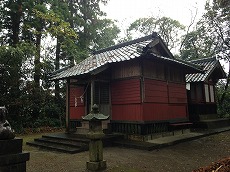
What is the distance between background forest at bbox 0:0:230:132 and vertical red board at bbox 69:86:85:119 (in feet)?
15.0

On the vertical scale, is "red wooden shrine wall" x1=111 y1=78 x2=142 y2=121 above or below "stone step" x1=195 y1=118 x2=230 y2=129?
above

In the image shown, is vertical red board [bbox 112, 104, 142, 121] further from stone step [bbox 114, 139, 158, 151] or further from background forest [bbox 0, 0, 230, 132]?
background forest [bbox 0, 0, 230, 132]

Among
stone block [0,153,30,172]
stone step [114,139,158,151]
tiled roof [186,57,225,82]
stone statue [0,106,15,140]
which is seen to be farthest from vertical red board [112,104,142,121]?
tiled roof [186,57,225,82]

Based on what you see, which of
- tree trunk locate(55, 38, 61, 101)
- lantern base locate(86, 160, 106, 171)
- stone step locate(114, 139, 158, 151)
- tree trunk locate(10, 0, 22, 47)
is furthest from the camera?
tree trunk locate(55, 38, 61, 101)

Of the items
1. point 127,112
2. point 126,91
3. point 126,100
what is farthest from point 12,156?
point 126,91

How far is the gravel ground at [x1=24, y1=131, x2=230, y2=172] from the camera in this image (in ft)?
21.2

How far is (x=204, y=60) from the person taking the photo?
1944 centimetres

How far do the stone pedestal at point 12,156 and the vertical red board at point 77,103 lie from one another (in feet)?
28.4

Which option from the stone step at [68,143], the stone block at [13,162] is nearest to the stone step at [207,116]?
the stone step at [68,143]

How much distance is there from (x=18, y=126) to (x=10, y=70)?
13.9ft

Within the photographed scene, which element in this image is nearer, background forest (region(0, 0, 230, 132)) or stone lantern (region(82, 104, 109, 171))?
stone lantern (region(82, 104, 109, 171))

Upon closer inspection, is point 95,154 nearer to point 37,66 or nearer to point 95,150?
point 95,150

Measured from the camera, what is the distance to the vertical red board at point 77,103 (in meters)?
13.5

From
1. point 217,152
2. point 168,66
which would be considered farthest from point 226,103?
point 217,152
